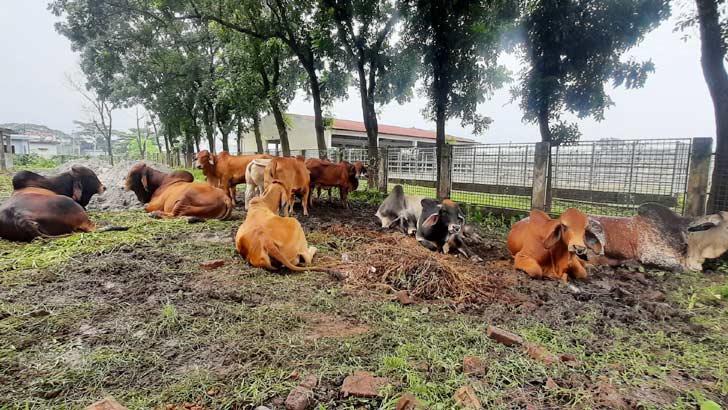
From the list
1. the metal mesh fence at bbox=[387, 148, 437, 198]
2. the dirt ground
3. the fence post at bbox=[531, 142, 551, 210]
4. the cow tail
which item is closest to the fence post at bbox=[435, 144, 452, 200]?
the metal mesh fence at bbox=[387, 148, 437, 198]

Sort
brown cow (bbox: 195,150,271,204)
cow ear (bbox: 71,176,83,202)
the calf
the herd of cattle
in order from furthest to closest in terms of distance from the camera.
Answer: brown cow (bbox: 195,150,271,204)
cow ear (bbox: 71,176,83,202)
the calf
the herd of cattle

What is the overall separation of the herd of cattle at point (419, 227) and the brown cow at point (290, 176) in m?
0.02

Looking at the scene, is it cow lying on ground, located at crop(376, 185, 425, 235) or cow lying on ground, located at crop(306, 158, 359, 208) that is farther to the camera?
cow lying on ground, located at crop(306, 158, 359, 208)

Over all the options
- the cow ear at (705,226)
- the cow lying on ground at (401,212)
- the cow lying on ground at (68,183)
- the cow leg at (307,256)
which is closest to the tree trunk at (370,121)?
the cow lying on ground at (401,212)

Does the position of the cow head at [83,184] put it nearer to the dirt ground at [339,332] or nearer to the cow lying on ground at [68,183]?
the cow lying on ground at [68,183]

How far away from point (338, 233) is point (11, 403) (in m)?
4.33

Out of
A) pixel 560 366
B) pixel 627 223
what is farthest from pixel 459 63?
pixel 560 366

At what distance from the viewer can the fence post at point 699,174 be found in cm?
557

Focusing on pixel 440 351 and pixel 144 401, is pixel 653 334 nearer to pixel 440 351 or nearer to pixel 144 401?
pixel 440 351

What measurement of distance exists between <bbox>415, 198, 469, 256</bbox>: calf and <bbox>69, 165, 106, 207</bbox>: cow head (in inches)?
233

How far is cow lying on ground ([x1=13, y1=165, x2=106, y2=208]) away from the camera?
557cm

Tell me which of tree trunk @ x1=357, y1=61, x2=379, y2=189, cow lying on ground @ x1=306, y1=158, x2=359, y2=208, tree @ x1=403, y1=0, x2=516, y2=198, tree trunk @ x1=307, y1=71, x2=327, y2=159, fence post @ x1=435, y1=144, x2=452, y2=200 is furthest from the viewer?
tree trunk @ x1=307, y1=71, x2=327, y2=159

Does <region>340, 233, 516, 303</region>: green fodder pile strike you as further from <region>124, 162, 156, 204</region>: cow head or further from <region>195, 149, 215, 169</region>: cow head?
<region>124, 162, 156, 204</region>: cow head

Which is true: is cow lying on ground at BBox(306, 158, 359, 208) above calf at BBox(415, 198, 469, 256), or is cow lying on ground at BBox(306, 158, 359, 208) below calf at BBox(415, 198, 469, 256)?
above
